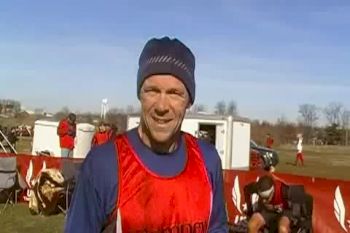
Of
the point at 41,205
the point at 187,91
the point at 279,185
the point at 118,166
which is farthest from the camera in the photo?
the point at 41,205

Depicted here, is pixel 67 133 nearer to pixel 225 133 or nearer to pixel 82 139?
pixel 82 139

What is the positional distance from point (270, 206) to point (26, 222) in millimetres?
4518

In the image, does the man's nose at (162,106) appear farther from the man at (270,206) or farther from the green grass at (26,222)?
the green grass at (26,222)

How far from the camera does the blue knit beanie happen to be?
226 centimetres

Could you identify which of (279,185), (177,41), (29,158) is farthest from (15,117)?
(177,41)

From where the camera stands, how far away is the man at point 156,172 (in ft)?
6.95

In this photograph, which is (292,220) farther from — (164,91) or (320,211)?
(164,91)

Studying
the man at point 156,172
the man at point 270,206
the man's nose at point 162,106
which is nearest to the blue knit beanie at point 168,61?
the man at point 156,172

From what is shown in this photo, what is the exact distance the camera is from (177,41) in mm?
2385

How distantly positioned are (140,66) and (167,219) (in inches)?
22.2

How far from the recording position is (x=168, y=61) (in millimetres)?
2266

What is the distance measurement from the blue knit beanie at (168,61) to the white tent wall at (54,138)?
19.8 metres

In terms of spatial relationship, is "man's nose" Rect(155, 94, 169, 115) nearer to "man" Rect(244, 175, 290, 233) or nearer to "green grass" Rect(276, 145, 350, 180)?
"man" Rect(244, 175, 290, 233)

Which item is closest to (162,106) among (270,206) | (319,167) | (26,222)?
(270,206)
